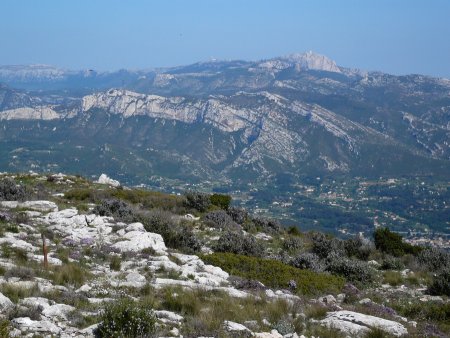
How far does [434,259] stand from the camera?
19.2 metres

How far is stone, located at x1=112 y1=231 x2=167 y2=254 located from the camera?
48.1 ft

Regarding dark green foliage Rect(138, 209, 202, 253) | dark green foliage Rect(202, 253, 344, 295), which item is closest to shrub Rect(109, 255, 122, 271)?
dark green foliage Rect(202, 253, 344, 295)

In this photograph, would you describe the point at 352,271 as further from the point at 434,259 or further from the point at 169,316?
the point at 169,316

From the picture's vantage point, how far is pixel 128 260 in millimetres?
13367

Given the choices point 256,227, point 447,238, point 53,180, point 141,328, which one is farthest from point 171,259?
point 447,238

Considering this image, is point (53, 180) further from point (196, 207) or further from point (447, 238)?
point (447, 238)

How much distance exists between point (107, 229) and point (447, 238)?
527 ft

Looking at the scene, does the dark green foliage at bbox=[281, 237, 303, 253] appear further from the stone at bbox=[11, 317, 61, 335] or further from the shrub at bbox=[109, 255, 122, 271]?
the stone at bbox=[11, 317, 61, 335]

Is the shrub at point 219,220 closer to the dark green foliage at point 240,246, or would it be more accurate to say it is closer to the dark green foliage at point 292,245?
the dark green foliage at point 292,245

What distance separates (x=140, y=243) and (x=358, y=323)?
8390mm

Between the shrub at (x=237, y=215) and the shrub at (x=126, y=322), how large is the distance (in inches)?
728

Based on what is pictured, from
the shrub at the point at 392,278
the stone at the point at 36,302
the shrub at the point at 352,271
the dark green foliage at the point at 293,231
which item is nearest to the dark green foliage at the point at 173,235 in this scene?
the shrub at the point at 352,271

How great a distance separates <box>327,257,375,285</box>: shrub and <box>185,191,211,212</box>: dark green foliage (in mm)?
11419

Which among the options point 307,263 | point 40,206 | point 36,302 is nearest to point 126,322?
point 36,302
